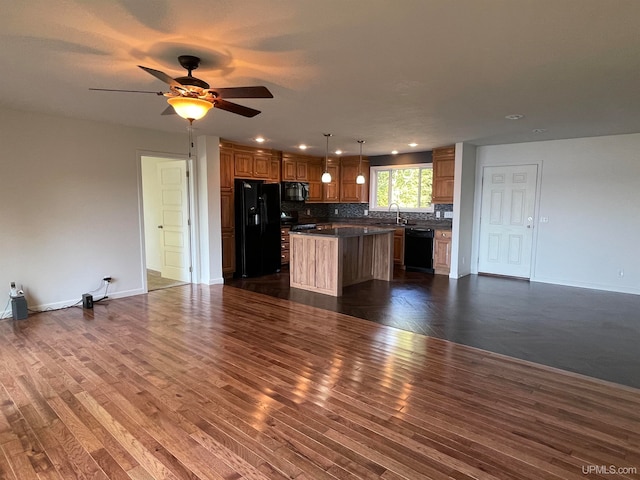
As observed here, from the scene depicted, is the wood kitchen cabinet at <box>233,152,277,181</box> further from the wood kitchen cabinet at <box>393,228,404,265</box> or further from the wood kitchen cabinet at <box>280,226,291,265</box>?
the wood kitchen cabinet at <box>393,228,404,265</box>

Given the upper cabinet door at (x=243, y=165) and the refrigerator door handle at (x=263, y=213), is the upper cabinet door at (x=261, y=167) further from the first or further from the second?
the refrigerator door handle at (x=263, y=213)

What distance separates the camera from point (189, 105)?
265 cm

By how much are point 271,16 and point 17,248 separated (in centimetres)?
430

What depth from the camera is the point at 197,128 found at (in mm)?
5375

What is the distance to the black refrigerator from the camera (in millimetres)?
6532

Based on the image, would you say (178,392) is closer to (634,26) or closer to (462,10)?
(462,10)

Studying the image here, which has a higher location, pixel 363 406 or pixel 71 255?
pixel 71 255

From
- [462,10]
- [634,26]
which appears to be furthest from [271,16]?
[634,26]

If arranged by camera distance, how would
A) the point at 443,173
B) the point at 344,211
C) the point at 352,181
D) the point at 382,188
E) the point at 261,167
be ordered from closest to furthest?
the point at 443,173, the point at 261,167, the point at 382,188, the point at 352,181, the point at 344,211

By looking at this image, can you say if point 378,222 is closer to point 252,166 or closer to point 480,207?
point 480,207

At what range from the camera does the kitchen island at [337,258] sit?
5.40 metres

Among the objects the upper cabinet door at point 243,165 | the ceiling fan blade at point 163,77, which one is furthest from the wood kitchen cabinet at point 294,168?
the ceiling fan blade at point 163,77

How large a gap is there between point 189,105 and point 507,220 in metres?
6.00
